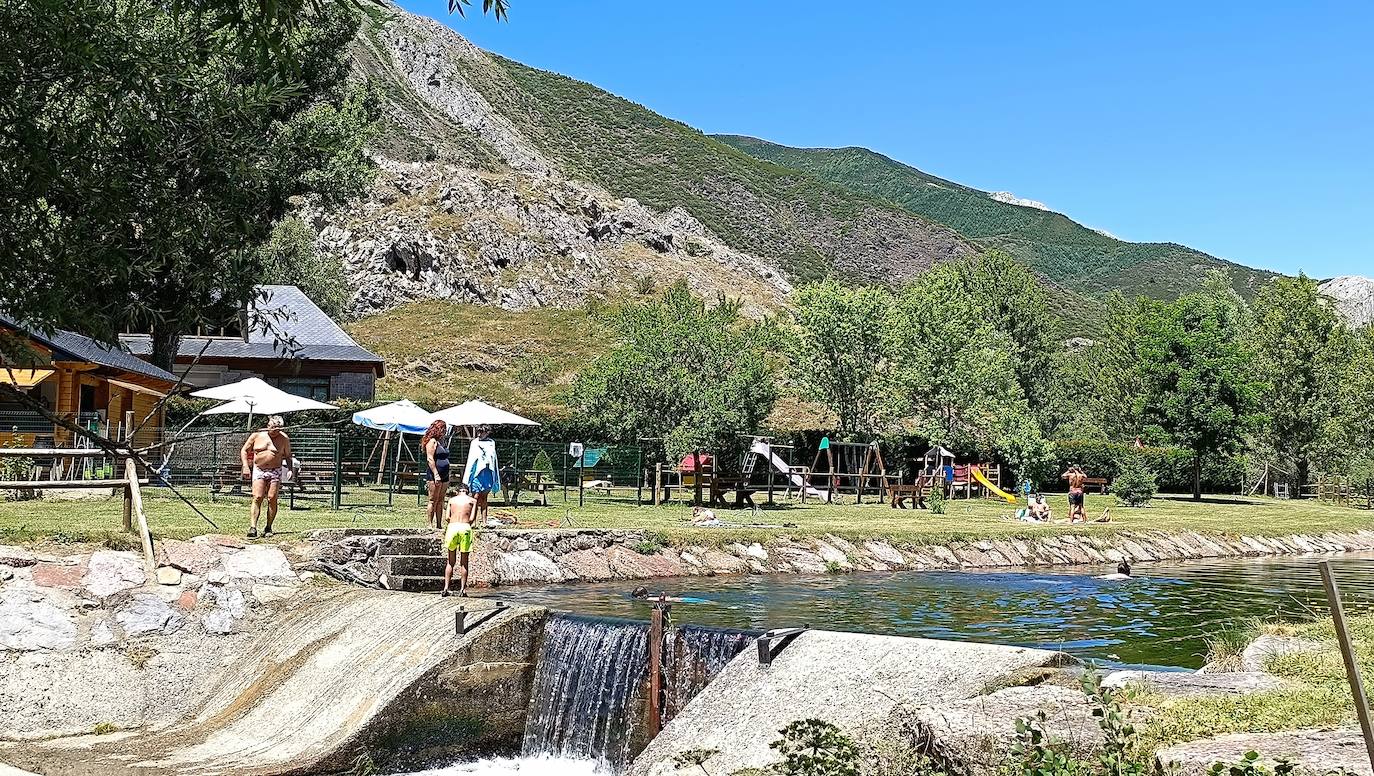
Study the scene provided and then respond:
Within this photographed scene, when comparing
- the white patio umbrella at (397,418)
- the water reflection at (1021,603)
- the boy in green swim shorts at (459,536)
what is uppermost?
the white patio umbrella at (397,418)

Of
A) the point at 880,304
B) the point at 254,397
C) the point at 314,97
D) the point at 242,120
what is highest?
the point at 314,97

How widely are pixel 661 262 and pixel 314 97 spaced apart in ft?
191

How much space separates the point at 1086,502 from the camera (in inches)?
1591

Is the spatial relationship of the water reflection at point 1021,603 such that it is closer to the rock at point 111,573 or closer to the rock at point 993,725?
the rock at point 993,725

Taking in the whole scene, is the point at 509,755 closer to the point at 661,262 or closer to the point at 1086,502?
the point at 1086,502

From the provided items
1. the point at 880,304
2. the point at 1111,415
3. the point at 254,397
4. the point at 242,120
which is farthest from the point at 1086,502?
the point at 242,120

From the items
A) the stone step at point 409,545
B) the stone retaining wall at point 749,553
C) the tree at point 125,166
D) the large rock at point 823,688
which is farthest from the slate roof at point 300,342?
the large rock at point 823,688

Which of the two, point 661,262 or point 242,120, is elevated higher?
point 661,262

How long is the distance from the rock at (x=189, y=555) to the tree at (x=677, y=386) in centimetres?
1848

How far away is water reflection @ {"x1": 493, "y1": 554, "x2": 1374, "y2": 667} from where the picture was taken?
13258 millimetres

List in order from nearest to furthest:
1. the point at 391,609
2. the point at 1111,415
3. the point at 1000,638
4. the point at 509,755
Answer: the point at 509,755 → the point at 391,609 → the point at 1000,638 → the point at 1111,415

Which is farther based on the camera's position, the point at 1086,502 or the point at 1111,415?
the point at 1111,415

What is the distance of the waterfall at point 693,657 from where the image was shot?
10.4m

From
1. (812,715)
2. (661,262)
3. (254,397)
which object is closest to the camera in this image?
(812,715)
